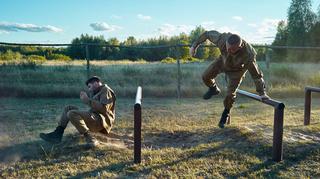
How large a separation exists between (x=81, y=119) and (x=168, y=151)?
4.07 ft

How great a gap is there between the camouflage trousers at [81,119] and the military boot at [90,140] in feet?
0.31

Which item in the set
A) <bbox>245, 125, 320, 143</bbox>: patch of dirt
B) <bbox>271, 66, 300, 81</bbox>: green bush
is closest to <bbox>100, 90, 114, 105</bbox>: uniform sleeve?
<bbox>245, 125, 320, 143</bbox>: patch of dirt

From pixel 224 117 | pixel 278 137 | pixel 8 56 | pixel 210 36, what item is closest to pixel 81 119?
pixel 210 36

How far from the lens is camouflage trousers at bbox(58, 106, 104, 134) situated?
505cm

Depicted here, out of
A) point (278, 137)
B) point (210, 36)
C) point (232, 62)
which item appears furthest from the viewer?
point (210, 36)

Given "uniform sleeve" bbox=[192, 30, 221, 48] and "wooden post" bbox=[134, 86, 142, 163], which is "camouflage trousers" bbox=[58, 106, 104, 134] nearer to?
"wooden post" bbox=[134, 86, 142, 163]

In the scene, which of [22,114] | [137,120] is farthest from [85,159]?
[22,114]

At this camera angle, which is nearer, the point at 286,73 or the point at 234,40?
the point at 234,40

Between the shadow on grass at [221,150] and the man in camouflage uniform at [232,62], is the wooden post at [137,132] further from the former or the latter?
the man in camouflage uniform at [232,62]

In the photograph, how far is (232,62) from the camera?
18.1 ft

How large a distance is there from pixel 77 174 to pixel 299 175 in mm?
2480

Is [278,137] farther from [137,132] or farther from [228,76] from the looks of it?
[137,132]

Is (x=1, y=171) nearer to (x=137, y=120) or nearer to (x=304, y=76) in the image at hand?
(x=137, y=120)

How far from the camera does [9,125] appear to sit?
692cm
